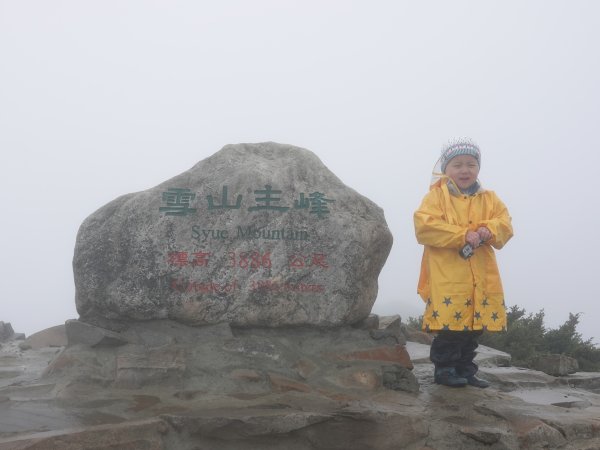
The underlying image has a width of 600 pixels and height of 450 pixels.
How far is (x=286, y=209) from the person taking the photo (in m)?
4.69

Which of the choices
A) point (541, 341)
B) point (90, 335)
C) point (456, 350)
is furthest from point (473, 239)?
point (541, 341)

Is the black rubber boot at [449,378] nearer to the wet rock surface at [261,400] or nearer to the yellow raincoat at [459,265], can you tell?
the wet rock surface at [261,400]

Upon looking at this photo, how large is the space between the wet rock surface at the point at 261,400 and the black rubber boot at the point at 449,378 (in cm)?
9

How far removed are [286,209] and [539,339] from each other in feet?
18.0

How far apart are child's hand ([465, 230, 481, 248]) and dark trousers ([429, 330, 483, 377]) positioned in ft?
2.36

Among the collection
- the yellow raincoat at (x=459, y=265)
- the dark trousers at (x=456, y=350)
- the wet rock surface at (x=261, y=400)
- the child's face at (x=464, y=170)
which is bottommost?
the wet rock surface at (x=261, y=400)

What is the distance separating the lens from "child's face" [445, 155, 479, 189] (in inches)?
178

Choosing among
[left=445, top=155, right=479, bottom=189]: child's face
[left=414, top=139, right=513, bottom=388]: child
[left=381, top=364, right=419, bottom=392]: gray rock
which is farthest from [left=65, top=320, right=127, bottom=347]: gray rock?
[left=445, top=155, right=479, bottom=189]: child's face

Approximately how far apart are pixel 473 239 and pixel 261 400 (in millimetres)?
1942

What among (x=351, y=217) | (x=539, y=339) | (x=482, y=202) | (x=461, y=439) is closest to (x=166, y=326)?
(x=351, y=217)

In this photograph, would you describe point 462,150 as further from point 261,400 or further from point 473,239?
point 261,400

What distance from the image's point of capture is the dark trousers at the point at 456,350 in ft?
14.2

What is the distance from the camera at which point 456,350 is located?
4.38 metres

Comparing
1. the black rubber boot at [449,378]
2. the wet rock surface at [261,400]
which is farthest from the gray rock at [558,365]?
the black rubber boot at [449,378]
